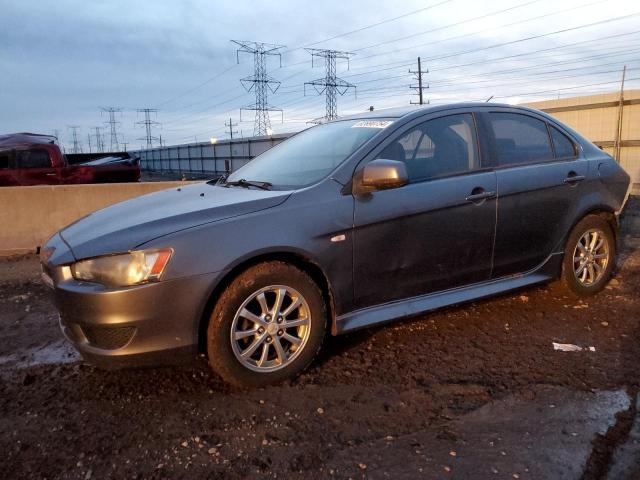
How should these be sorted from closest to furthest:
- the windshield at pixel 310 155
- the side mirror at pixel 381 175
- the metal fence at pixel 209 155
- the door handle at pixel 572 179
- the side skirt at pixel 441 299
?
the side mirror at pixel 381 175
the side skirt at pixel 441 299
the windshield at pixel 310 155
the door handle at pixel 572 179
the metal fence at pixel 209 155

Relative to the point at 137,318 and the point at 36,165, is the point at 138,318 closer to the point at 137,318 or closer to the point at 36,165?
the point at 137,318

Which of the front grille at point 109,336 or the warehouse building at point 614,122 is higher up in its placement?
the warehouse building at point 614,122

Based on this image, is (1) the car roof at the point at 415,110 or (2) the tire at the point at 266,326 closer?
(2) the tire at the point at 266,326

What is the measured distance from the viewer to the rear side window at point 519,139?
13.2 feet

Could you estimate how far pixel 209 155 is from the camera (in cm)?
3497

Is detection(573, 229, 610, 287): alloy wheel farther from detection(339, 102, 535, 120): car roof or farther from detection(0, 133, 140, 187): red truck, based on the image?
detection(0, 133, 140, 187): red truck

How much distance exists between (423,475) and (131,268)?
1.72 metres

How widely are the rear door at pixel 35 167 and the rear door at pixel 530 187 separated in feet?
30.7

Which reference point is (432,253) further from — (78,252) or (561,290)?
(78,252)

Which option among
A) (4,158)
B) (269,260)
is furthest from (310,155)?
(4,158)

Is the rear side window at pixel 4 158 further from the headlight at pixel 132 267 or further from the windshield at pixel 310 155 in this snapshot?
the headlight at pixel 132 267

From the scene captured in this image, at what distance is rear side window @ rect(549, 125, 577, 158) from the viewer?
4355mm

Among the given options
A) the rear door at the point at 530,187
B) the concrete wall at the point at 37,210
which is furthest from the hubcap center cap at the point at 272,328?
the concrete wall at the point at 37,210

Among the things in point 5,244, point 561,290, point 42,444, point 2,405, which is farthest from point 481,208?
point 5,244
